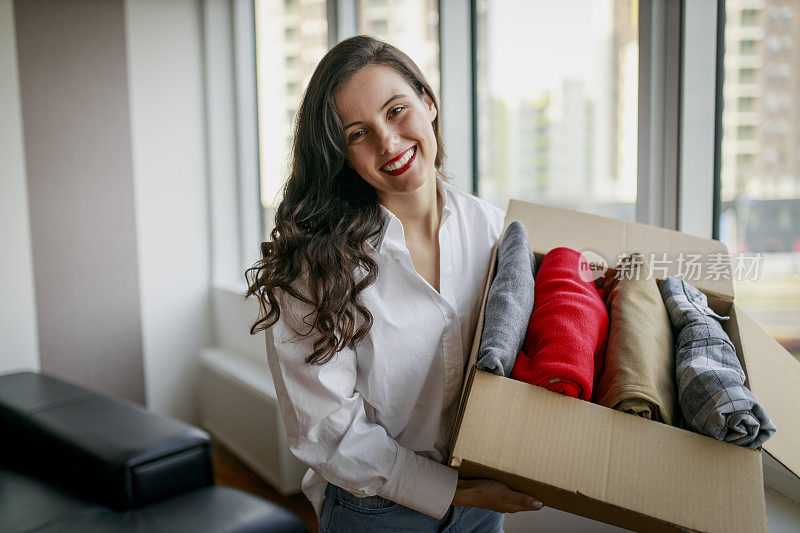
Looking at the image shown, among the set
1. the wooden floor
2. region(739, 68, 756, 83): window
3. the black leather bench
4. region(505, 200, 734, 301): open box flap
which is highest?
region(739, 68, 756, 83): window

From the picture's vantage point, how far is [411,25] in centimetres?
224

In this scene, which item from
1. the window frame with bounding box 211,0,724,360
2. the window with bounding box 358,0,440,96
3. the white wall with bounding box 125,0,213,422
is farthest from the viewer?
the white wall with bounding box 125,0,213,422

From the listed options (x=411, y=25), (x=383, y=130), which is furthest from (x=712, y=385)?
(x=411, y=25)

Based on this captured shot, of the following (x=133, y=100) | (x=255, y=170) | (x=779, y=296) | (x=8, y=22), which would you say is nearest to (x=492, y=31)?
(x=779, y=296)

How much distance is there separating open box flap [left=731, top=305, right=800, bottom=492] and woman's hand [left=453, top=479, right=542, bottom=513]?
1.02 ft

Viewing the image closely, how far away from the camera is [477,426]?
709 millimetres

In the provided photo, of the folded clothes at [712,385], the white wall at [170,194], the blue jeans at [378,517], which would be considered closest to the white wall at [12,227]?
the white wall at [170,194]

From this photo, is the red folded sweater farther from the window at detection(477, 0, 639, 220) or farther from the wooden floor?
the wooden floor

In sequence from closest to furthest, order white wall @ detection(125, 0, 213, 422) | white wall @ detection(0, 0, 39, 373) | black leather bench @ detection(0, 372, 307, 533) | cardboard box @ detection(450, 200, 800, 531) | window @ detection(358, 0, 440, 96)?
cardboard box @ detection(450, 200, 800, 531), black leather bench @ detection(0, 372, 307, 533), window @ detection(358, 0, 440, 96), white wall @ detection(0, 0, 39, 373), white wall @ detection(125, 0, 213, 422)

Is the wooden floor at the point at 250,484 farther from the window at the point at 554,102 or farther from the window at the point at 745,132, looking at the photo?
the window at the point at 745,132

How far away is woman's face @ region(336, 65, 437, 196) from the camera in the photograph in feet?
3.14

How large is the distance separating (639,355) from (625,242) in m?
0.34

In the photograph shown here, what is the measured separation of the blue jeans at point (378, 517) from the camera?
1030 millimetres
